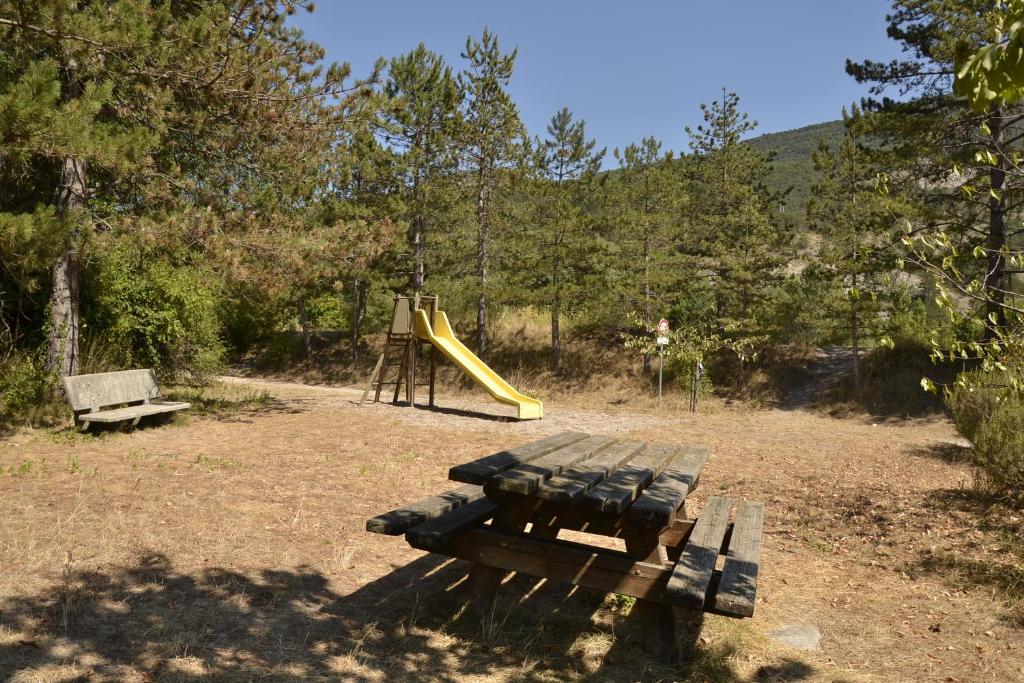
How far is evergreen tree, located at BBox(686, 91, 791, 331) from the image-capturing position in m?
20.3

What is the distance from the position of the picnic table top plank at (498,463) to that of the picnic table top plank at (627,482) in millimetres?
521

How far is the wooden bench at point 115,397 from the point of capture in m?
8.45

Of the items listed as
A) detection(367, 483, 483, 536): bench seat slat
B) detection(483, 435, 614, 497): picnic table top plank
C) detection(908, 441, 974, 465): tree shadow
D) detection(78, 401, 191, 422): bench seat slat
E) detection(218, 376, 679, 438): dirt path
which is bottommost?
detection(908, 441, 974, 465): tree shadow

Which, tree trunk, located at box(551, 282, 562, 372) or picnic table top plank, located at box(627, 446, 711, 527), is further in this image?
tree trunk, located at box(551, 282, 562, 372)

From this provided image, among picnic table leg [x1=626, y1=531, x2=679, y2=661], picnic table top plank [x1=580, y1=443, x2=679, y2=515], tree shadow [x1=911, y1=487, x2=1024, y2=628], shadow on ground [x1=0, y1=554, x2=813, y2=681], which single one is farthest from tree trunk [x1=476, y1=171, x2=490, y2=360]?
picnic table leg [x1=626, y1=531, x2=679, y2=661]

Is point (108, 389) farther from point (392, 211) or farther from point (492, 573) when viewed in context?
point (392, 211)

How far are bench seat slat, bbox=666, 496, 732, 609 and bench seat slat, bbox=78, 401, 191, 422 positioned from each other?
24.4 feet

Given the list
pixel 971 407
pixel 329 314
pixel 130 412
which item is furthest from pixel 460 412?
pixel 329 314

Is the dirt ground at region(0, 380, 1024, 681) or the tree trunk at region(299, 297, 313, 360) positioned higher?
the tree trunk at region(299, 297, 313, 360)

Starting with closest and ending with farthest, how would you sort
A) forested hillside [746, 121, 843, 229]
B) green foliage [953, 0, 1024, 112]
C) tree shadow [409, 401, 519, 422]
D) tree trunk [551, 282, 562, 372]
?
green foliage [953, 0, 1024, 112]
tree shadow [409, 401, 519, 422]
tree trunk [551, 282, 562, 372]
forested hillside [746, 121, 843, 229]

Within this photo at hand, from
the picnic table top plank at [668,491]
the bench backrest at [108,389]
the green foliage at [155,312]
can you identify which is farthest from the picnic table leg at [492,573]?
the green foliage at [155,312]

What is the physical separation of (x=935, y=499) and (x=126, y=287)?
12855 millimetres

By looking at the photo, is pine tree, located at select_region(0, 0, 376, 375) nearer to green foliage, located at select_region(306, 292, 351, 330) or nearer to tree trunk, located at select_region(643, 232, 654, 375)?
tree trunk, located at select_region(643, 232, 654, 375)

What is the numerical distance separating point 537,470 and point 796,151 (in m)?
95.1
